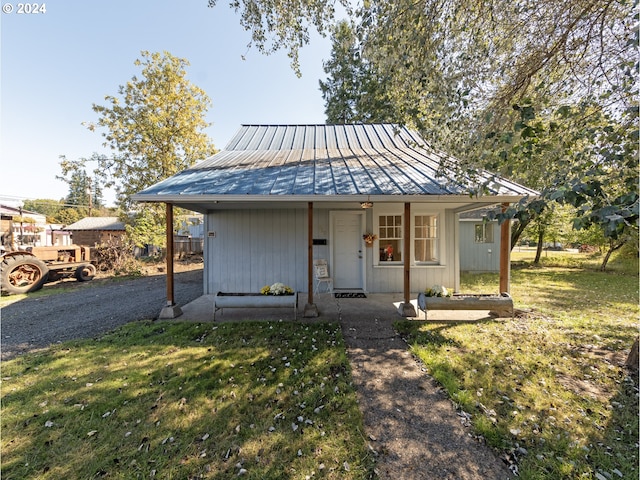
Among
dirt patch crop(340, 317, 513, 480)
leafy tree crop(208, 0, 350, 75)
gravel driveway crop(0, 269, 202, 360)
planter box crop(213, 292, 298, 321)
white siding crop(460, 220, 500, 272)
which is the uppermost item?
leafy tree crop(208, 0, 350, 75)

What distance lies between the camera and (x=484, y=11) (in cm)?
368

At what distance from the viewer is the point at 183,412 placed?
2.56 metres

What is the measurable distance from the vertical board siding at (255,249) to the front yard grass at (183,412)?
9.80ft

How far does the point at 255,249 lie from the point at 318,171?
109 inches

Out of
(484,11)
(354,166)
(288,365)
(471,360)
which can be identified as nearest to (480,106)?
(484,11)

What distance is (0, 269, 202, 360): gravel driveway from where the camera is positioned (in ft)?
14.5

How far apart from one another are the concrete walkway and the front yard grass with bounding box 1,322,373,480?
18cm

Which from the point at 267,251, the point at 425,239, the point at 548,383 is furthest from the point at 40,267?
the point at 548,383

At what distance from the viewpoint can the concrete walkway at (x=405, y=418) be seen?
1.96m

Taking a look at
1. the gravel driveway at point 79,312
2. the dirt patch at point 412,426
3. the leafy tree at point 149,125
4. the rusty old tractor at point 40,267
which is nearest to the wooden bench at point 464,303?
the dirt patch at point 412,426

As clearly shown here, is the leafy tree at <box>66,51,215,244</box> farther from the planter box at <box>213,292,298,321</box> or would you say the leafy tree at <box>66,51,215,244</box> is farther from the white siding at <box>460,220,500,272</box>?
the white siding at <box>460,220,500,272</box>

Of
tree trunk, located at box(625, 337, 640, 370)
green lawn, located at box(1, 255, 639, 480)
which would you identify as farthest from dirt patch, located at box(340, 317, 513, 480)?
tree trunk, located at box(625, 337, 640, 370)

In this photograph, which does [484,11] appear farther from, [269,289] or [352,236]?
[269,289]

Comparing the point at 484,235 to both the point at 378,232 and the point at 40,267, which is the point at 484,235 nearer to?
the point at 378,232
